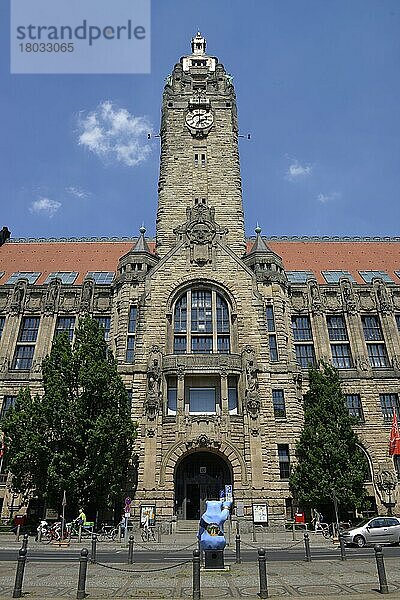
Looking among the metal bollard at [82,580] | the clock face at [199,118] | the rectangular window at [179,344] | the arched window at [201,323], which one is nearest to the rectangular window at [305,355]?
the arched window at [201,323]

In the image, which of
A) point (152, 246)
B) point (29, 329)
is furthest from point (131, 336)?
point (152, 246)

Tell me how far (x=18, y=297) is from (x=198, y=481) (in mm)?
22870

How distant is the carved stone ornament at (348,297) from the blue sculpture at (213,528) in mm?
31343

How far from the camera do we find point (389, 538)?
79.0 feet

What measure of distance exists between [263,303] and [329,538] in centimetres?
1848

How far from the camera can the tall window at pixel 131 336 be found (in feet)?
126

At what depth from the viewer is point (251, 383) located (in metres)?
35.5

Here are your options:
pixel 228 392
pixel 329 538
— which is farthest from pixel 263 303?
pixel 329 538

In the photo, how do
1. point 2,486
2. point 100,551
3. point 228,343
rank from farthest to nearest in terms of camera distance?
point 228,343 < point 2,486 < point 100,551

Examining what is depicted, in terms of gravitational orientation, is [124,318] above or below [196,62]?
below

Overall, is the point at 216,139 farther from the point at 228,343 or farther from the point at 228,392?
the point at 228,392

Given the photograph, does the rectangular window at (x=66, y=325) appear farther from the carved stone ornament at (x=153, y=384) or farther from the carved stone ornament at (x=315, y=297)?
the carved stone ornament at (x=315, y=297)

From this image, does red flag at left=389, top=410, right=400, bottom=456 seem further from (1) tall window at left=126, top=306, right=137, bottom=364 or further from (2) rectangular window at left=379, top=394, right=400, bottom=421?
(1) tall window at left=126, top=306, right=137, bottom=364

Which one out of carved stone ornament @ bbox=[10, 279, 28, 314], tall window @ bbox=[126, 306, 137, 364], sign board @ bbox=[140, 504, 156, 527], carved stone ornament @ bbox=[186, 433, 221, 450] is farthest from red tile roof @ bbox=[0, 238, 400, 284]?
sign board @ bbox=[140, 504, 156, 527]
